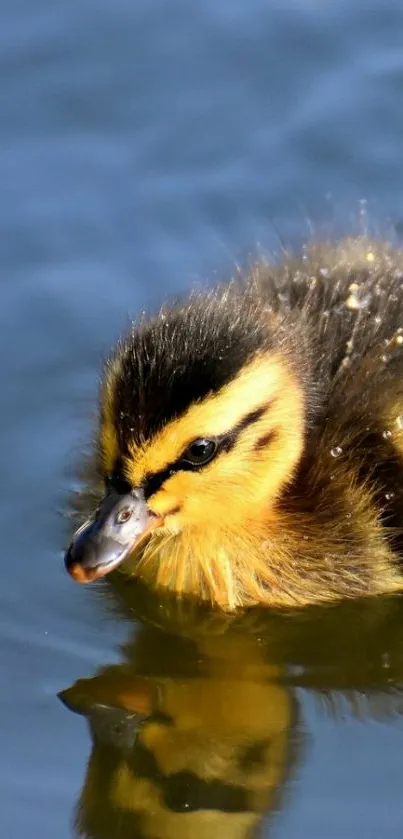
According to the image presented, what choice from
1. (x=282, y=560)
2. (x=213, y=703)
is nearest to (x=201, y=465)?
(x=282, y=560)

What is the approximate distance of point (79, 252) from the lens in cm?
574

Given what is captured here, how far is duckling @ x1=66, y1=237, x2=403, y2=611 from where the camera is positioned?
4.13 metres

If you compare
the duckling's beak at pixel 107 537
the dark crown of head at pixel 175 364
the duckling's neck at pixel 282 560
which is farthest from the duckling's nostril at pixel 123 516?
the duckling's neck at pixel 282 560

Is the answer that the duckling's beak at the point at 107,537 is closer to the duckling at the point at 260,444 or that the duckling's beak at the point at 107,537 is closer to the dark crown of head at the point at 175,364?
the duckling at the point at 260,444

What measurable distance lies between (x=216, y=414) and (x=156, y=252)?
5.53 ft

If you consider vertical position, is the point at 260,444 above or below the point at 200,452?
below

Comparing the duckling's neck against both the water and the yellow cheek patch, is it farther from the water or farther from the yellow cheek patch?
the yellow cheek patch

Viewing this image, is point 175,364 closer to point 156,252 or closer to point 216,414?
point 216,414

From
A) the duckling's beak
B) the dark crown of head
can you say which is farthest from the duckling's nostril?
the dark crown of head

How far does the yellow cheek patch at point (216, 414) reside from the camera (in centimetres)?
413

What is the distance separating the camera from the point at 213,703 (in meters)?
4.32

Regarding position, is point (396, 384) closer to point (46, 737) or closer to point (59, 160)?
point (46, 737)

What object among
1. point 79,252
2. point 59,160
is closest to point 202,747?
point 79,252

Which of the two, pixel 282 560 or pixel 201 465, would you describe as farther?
pixel 282 560
